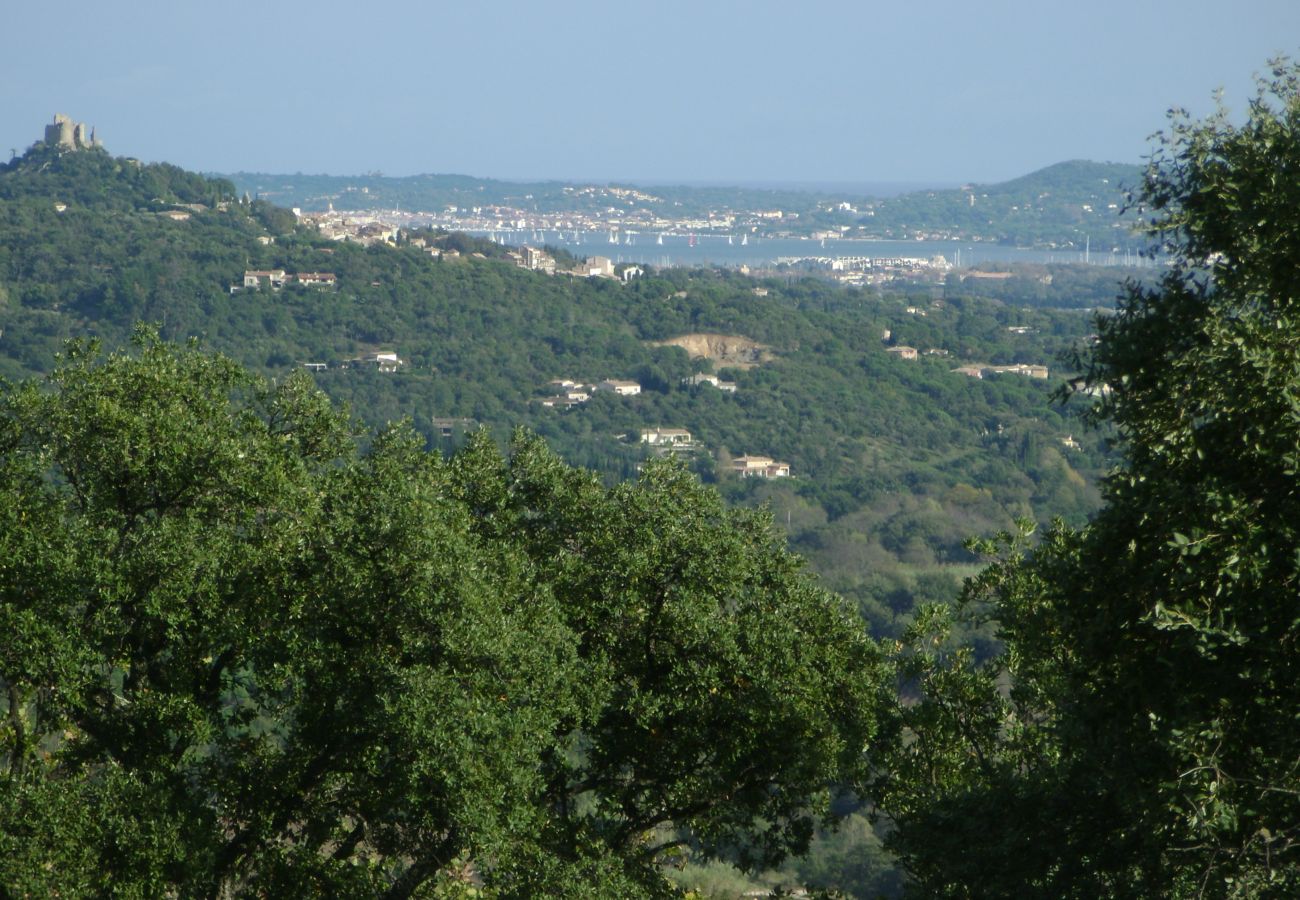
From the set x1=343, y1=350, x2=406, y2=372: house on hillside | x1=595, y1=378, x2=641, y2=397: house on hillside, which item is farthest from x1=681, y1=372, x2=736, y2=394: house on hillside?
x1=343, y1=350, x2=406, y2=372: house on hillside

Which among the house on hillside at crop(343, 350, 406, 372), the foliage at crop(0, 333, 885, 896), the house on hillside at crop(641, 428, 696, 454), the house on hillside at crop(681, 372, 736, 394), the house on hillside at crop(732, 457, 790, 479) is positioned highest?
the foliage at crop(0, 333, 885, 896)

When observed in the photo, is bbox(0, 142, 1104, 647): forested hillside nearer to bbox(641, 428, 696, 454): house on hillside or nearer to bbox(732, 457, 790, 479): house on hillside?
bbox(641, 428, 696, 454): house on hillside

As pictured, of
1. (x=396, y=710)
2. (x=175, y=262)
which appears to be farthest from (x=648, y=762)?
(x=175, y=262)

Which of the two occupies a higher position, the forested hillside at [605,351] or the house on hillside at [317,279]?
the house on hillside at [317,279]

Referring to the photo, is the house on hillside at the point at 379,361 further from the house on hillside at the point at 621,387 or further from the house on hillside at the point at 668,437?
the house on hillside at the point at 668,437

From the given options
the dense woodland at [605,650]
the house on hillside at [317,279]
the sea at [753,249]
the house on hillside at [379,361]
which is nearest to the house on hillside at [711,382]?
the house on hillside at [379,361]

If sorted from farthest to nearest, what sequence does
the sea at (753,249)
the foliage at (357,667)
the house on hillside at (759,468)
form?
1. the sea at (753,249)
2. the house on hillside at (759,468)
3. the foliage at (357,667)

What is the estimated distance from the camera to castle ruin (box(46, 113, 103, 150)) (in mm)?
86625

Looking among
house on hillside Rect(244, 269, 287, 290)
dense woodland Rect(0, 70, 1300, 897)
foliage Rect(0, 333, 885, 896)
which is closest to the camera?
dense woodland Rect(0, 70, 1300, 897)

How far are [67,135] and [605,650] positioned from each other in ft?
289

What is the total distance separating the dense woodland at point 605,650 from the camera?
211 inches

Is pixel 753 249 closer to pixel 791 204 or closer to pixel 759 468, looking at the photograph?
pixel 791 204

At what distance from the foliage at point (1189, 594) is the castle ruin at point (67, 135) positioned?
8850cm

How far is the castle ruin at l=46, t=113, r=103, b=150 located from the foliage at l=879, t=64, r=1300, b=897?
3484 inches
